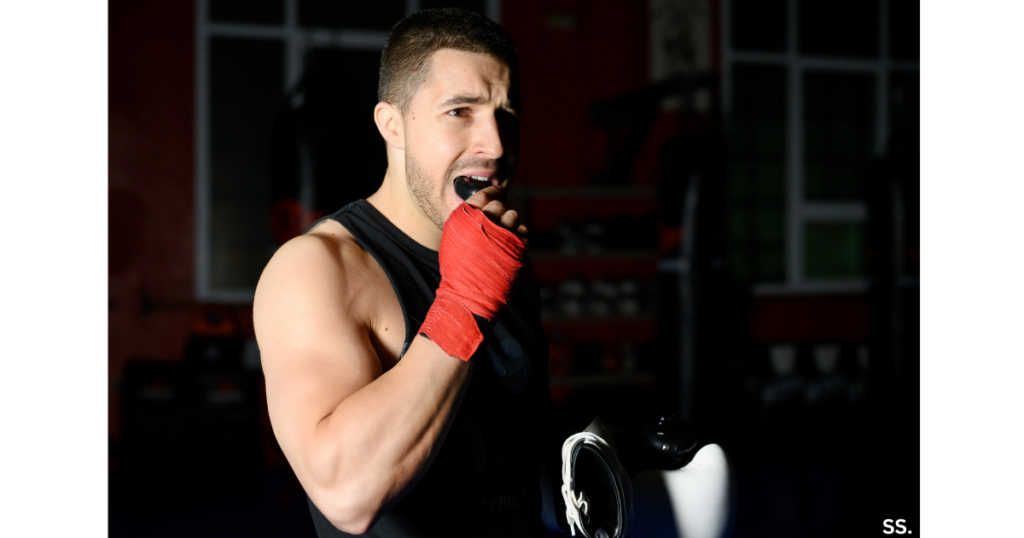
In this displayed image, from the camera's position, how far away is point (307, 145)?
375cm

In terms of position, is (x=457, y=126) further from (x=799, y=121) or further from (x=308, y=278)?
(x=799, y=121)

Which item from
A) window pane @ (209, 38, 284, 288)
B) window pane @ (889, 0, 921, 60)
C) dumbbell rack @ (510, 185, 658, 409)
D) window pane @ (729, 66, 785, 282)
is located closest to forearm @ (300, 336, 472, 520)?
dumbbell rack @ (510, 185, 658, 409)

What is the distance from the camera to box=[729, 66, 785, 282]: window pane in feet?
18.0

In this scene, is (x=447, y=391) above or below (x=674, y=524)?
above

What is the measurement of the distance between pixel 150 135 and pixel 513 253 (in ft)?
13.7

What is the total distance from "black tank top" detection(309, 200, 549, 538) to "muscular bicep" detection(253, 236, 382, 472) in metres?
0.12

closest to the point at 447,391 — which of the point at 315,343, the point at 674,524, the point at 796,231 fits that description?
the point at 315,343

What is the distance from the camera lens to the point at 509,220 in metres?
1.04

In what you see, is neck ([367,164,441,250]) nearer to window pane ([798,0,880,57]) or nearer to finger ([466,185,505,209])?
finger ([466,185,505,209])

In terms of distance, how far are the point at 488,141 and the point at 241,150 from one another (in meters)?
4.01

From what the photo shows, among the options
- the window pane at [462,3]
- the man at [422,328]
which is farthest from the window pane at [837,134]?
the man at [422,328]
